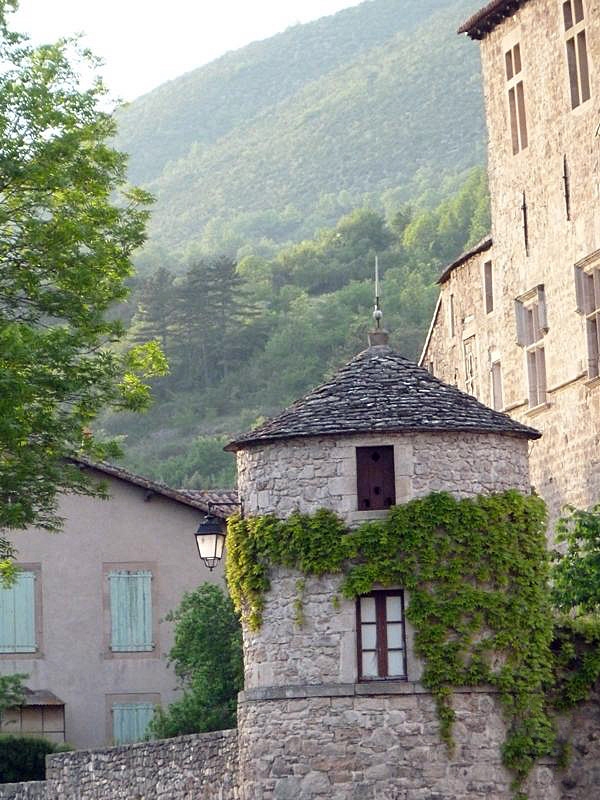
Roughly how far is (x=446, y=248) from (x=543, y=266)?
257ft

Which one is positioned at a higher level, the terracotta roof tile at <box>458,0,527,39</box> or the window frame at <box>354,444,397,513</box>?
the terracotta roof tile at <box>458,0,527,39</box>

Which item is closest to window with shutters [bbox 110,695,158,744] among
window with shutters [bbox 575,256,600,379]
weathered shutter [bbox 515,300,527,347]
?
weathered shutter [bbox 515,300,527,347]

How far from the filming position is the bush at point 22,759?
31.9m

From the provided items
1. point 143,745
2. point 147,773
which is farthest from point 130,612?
point 147,773

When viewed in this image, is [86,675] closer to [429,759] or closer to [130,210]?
[130,210]

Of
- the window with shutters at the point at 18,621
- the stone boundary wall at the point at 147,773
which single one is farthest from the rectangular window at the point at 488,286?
the stone boundary wall at the point at 147,773

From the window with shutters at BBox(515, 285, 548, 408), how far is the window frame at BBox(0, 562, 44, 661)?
9.37 meters

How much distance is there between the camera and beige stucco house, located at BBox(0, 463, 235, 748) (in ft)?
116

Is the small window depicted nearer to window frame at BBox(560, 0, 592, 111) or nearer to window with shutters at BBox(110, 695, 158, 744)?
window frame at BBox(560, 0, 592, 111)

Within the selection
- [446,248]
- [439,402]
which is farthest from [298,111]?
[439,402]

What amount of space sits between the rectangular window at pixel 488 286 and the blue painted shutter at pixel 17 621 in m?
10.3

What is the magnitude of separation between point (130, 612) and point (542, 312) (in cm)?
911

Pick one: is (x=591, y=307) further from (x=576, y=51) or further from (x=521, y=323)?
(x=576, y=51)

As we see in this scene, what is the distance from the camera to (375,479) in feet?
A: 74.9
